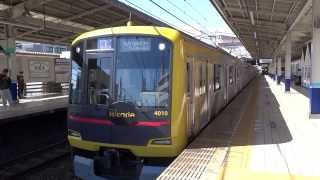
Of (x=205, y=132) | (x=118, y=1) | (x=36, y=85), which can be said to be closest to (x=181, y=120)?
(x=205, y=132)

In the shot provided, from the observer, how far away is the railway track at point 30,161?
10891 millimetres

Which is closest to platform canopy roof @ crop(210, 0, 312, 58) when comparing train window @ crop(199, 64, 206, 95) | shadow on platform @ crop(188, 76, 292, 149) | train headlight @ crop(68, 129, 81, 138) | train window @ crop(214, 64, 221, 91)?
shadow on platform @ crop(188, 76, 292, 149)

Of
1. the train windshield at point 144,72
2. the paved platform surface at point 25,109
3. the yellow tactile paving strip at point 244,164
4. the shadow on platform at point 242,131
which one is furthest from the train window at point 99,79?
the paved platform surface at point 25,109

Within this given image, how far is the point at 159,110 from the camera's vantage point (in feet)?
25.8

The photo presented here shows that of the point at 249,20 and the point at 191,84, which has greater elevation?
the point at 249,20

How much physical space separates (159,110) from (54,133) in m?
9.18

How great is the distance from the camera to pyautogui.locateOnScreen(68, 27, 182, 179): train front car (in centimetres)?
787

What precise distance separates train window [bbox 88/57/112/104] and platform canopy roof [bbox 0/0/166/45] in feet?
27.7

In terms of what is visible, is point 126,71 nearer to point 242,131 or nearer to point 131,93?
point 131,93

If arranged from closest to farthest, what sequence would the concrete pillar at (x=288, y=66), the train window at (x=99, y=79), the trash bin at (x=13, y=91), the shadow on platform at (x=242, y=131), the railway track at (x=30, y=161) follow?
1. the train window at (x=99, y=79)
2. the shadow on platform at (x=242, y=131)
3. the railway track at (x=30, y=161)
4. the trash bin at (x=13, y=91)
5. the concrete pillar at (x=288, y=66)

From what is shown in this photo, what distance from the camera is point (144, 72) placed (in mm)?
7984

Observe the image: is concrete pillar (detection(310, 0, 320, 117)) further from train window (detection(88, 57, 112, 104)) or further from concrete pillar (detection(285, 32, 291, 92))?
concrete pillar (detection(285, 32, 291, 92))

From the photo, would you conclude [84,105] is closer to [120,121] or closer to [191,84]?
[120,121]

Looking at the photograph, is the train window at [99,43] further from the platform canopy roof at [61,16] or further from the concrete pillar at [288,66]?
the concrete pillar at [288,66]
